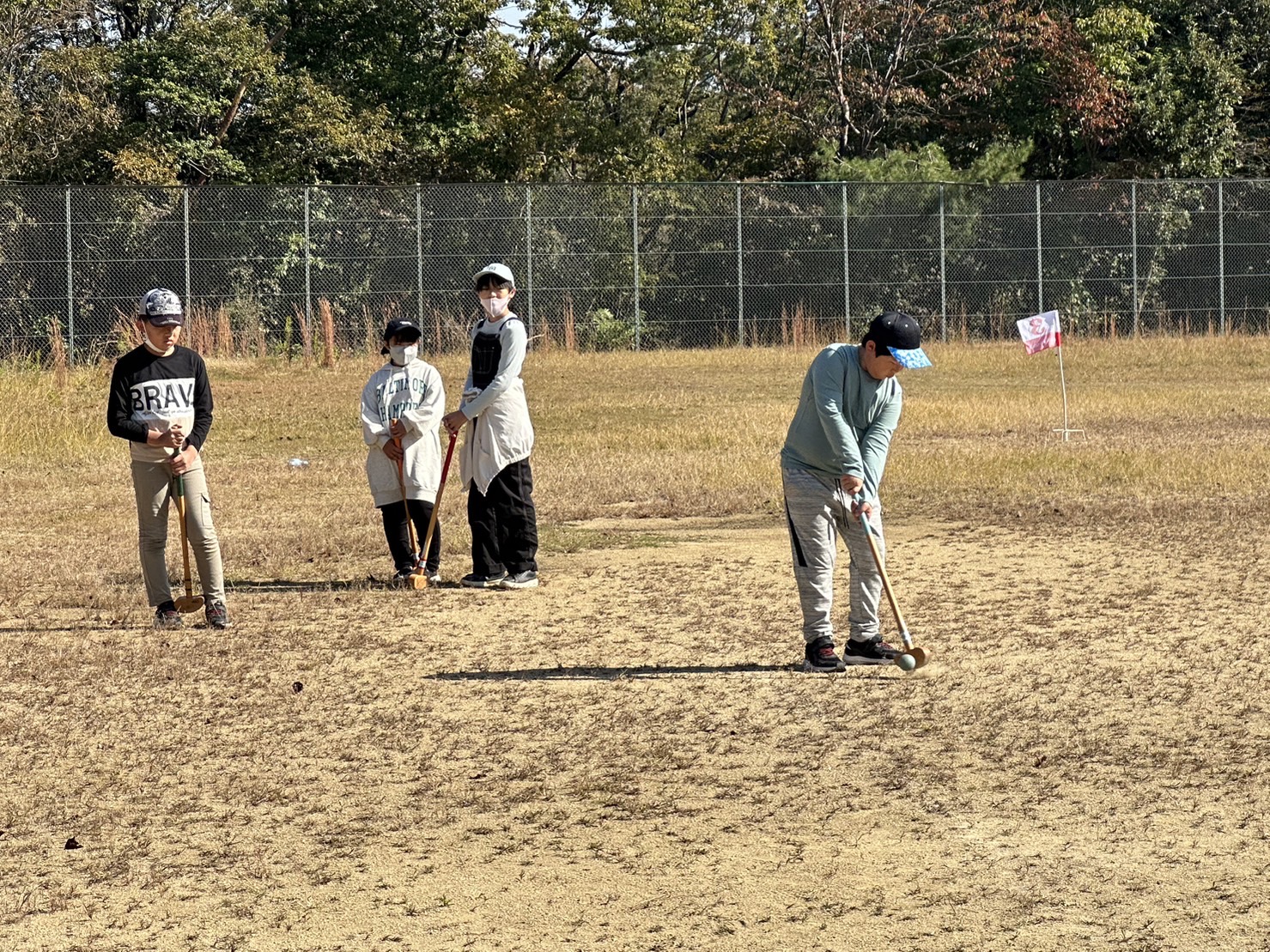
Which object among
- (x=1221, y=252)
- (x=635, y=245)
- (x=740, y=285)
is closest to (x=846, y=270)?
(x=740, y=285)

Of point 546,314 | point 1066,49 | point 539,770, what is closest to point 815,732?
point 539,770

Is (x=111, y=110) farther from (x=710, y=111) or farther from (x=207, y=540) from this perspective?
(x=207, y=540)

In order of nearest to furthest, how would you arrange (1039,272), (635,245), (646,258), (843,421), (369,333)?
(843,421) < (369,333) < (635,245) < (646,258) < (1039,272)

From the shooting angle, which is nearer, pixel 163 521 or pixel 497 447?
pixel 163 521

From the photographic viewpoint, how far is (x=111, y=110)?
31.2 metres

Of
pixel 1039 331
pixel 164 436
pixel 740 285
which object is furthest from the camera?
pixel 740 285

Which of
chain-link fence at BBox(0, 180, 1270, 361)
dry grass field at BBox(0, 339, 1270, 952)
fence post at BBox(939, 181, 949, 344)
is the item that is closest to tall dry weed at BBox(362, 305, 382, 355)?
chain-link fence at BBox(0, 180, 1270, 361)

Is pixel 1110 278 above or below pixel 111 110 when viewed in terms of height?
below

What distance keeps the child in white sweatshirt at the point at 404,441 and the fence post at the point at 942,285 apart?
2119 centimetres

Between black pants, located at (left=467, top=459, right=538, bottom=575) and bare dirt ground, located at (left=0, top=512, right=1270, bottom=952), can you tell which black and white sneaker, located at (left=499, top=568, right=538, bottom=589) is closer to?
black pants, located at (left=467, top=459, right=538, bottom=575)

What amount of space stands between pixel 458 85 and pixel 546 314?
6043 millimetres

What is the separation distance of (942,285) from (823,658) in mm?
23613

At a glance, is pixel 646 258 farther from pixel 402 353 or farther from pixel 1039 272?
pixel 402 353

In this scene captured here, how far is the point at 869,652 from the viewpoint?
866 centimetres
